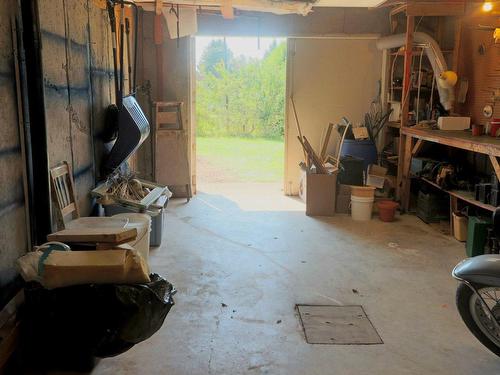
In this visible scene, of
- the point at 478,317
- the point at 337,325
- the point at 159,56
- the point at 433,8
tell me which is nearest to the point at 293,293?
the point at 337,325

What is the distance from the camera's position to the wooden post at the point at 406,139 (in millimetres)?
5582

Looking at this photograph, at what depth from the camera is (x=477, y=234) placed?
417cm

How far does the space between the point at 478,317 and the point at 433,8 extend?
404cm

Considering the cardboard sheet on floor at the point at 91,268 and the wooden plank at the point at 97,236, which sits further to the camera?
the wooden plank at the point at 97,236

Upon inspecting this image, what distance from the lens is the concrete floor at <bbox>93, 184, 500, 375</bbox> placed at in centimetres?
259

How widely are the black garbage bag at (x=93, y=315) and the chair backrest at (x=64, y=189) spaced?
998 millimetres

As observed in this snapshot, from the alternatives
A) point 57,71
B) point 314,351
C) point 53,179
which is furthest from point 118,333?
point 57,71

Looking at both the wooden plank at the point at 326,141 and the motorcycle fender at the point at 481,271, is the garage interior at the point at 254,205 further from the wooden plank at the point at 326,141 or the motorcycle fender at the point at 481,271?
the wooden plank at the point at 326,141

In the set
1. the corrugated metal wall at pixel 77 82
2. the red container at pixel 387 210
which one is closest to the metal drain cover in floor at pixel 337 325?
the corrugated metal wall at pixel 77 82

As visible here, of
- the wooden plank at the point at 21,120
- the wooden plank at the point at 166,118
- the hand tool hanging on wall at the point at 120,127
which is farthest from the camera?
the wooden plank at the point at 166,118

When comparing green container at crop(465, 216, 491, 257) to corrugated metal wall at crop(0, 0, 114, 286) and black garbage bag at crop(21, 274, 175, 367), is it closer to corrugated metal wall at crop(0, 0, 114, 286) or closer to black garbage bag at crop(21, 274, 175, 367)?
black garbage bag at crop(21, 274, 175, 367)

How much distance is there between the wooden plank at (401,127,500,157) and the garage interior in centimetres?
3

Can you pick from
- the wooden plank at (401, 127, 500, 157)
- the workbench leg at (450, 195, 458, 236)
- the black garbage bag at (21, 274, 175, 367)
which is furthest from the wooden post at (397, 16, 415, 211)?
the black garbage bag at (21, 274, 175, 367)

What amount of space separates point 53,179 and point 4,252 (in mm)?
727
